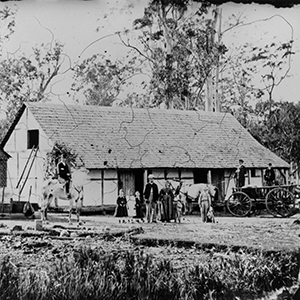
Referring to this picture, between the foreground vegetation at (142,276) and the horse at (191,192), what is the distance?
0.30 meters

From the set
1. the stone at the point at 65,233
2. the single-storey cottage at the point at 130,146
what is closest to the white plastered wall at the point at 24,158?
the single-storey cottage at the point at 130,146

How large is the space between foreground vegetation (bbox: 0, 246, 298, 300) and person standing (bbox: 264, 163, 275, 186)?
0.42m

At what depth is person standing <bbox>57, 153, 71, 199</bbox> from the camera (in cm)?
334

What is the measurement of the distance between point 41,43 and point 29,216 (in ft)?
3.02

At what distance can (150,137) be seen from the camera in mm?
3477

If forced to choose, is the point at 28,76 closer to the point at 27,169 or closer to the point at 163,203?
the point at 27,169

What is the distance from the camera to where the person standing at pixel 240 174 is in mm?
3529

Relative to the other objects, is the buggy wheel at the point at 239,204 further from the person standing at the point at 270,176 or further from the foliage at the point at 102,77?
the foliage at the point at 102,77

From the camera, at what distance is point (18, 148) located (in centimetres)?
335

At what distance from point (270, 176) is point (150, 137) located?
0.72 metres

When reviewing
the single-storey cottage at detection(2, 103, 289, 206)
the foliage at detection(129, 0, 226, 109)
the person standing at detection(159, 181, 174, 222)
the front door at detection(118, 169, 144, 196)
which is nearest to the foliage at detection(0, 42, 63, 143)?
the single-storey cottage at detection(2, 103, 289, 206)

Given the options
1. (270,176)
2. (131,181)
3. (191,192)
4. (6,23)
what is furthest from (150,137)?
(6,23)

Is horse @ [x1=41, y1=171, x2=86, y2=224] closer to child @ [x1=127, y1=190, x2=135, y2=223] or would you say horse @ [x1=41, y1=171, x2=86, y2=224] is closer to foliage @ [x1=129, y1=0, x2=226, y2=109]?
child @ [x1=127, y1=190, x2=135, y2=223]

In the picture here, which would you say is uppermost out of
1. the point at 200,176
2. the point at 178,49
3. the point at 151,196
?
the point at 178,49
